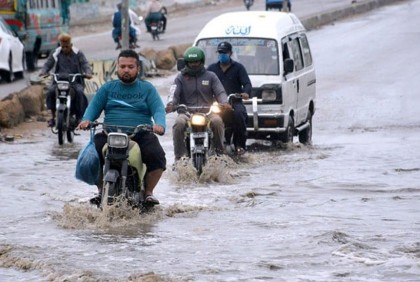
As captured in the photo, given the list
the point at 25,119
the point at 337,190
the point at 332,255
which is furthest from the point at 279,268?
the point at 25,119

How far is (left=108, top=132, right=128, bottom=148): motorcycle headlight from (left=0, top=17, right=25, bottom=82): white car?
18.5 m

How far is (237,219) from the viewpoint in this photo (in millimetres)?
11414

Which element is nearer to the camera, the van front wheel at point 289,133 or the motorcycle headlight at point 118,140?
the motorcycle headlight at point 118,140

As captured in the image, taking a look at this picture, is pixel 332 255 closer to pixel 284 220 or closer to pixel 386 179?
pixel 284 220

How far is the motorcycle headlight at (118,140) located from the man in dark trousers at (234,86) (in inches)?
218

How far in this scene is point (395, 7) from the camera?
55531 mm

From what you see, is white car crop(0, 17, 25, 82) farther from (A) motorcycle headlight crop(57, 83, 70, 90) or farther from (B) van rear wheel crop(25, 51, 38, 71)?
(A) motorcycle headlight crop(57, 83, 70, 90)

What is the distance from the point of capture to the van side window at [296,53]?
18.8 meters

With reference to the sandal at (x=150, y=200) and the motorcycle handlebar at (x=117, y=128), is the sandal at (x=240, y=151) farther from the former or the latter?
the motorcycle handlebar at (x=117, y=128)

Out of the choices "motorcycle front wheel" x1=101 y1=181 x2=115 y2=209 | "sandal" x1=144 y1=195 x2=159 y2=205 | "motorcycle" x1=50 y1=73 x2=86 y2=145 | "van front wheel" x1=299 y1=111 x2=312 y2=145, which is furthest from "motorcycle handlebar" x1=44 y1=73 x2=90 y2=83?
"motorcycle front wheel" x1=101 y1=181 x2=115 y2=209

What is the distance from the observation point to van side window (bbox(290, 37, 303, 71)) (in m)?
18.8

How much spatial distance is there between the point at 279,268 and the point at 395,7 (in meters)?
47.7

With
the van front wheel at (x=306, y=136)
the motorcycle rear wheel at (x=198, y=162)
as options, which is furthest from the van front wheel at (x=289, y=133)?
the motorcycle rear wheel at (x=198, y=162)

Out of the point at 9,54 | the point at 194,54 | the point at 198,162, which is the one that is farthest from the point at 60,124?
the point at 9,54
